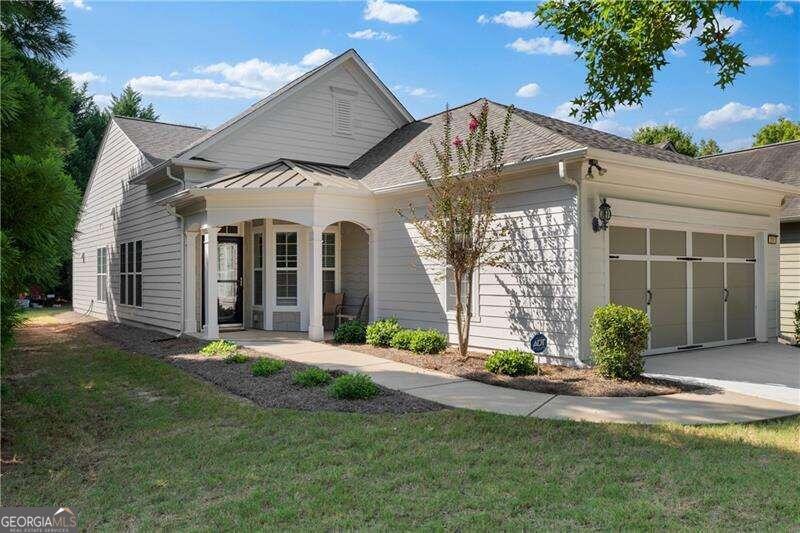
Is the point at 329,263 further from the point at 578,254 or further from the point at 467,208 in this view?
the point at 578,254

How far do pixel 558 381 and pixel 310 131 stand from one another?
938 cm

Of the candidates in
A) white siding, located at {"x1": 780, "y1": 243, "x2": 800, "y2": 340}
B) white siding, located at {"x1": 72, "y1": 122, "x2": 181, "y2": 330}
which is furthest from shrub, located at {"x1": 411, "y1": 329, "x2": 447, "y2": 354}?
white siding, located at {"x1": 780, "y1": 243, "x2": 800, "y2": 340}

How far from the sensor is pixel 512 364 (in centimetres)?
812

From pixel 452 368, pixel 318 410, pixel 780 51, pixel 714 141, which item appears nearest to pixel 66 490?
pixel 318 410

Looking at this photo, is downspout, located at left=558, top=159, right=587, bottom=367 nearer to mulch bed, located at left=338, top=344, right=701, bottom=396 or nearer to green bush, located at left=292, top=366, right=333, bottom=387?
mulch bed, located at left=338, top=344, right=701, bottom=396

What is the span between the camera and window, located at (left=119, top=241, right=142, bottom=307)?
52.3 feet

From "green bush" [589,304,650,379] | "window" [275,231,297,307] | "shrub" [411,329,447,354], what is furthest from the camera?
"window" [275,231,297,307]

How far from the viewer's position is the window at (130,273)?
15938mm

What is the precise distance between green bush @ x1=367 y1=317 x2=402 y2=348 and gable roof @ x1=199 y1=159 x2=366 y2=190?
9.50ft

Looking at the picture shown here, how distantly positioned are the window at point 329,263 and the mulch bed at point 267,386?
10.6ft

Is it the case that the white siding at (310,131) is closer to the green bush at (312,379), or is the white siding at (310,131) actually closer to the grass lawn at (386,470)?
the green bush at (312,379)

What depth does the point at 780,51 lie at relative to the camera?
8984mm

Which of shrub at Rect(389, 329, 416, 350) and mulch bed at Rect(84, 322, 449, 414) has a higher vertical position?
shrub at Rect(389, 329, 416, 350)

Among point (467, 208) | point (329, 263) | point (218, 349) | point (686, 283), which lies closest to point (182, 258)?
point (329, 263)
